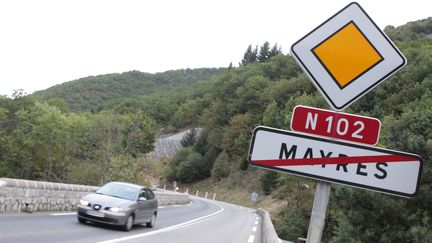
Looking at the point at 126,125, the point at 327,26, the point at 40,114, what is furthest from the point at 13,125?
the point at 327,26

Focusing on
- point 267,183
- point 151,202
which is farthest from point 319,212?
point 267,183

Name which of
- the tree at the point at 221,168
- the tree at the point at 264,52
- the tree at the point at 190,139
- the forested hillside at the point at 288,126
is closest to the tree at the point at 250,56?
the tree at the point at 264,52

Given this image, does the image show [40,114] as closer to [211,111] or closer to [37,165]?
[37,165]

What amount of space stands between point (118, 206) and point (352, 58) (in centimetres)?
1385

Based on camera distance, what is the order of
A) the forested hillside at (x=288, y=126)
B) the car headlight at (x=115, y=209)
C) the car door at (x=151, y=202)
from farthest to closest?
the forested hillside at (x=288, y=126) < the car door at (x=151, y=202) < the car headlight at (x=115, y=209)

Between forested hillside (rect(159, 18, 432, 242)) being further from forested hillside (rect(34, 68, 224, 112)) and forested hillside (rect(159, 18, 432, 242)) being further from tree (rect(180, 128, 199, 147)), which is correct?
forested hillside (rect(34, 68, 224, 112))

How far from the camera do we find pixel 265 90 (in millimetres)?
103062

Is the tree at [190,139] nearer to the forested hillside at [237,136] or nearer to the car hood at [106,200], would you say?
the forested hillside at [237,136]

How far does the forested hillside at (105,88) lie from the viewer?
149125 mm

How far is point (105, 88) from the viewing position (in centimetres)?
15875

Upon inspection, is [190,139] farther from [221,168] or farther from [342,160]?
[342,160]

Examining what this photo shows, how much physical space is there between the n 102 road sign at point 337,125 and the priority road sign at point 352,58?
84 mm

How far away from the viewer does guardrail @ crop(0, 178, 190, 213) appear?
609 inches

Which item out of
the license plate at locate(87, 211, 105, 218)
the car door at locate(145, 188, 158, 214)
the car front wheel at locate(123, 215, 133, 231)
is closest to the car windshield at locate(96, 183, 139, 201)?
the car front wheel at locate(123, 215, 133, 231)
